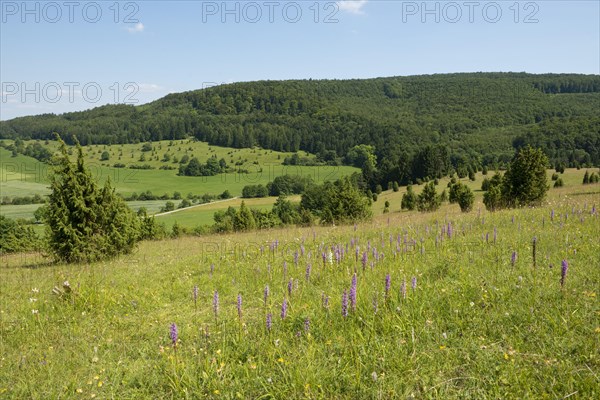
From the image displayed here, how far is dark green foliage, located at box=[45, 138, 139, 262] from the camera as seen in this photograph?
583 inches

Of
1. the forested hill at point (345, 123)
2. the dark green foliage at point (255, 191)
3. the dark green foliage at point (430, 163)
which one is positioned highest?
the forested hill at point (345, 123)

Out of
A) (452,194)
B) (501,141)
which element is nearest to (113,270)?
(452,194)

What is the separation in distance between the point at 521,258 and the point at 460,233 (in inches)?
119

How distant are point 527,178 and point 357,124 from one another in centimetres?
14037

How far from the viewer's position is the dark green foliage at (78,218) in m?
14.8

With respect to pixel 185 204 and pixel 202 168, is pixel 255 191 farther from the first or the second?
pixel 202 168

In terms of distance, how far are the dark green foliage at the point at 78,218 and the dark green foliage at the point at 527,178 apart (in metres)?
24.6

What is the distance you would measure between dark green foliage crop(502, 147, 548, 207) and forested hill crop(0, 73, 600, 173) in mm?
87389

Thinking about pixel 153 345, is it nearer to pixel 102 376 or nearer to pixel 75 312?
pixel 102 376

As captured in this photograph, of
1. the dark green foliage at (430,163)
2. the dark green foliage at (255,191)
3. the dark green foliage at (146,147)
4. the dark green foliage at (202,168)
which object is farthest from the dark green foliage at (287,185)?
the dark green foliage at (146,147)

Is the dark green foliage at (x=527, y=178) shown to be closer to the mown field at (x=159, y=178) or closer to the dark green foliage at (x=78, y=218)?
the dark green foliage at (x=78, y=218)

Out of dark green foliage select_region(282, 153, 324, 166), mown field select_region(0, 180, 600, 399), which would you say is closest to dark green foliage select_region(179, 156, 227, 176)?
dark green foliage select_region(282, 153, 324, 166)

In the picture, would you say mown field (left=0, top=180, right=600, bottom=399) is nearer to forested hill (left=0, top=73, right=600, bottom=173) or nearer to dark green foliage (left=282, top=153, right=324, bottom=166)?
forested hill (left=0, top=73, right=600, bottom=173)

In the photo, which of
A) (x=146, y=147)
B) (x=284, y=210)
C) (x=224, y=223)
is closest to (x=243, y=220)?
(x=224, y=223)
